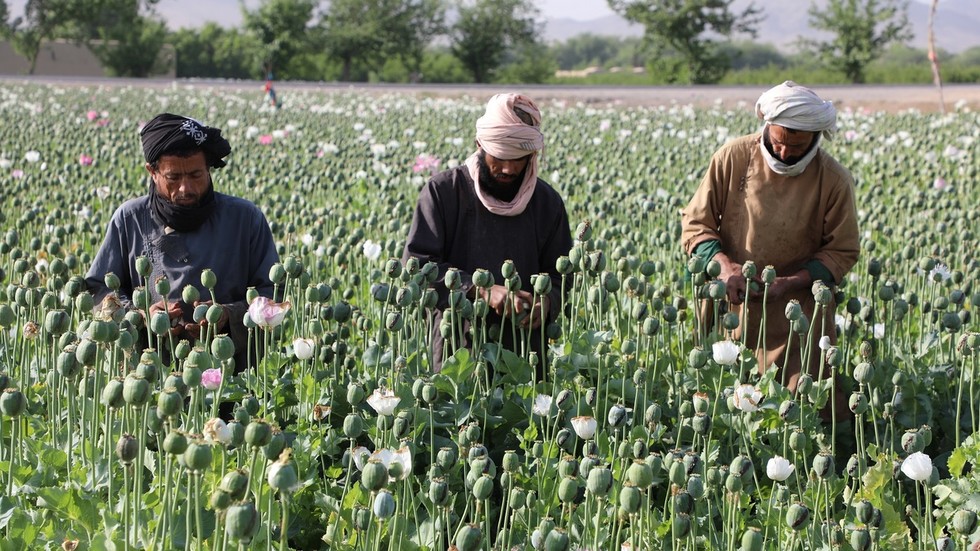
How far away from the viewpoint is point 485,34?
58062 millimetres

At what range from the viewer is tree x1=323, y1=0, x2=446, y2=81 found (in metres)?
57.6

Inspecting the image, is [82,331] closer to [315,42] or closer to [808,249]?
[808,249]

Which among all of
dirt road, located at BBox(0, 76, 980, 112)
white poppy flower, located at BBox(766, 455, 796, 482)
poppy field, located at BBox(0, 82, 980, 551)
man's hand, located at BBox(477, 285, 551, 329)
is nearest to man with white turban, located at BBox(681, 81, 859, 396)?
poppy field, located at BBox(0, 82, 980, 551)

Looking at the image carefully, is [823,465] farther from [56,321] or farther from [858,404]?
[56,321]

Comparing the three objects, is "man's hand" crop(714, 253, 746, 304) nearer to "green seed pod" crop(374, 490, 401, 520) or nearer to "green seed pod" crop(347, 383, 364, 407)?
"green seed pod" crop(347, 383, 364, 407)

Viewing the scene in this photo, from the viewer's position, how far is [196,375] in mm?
2740

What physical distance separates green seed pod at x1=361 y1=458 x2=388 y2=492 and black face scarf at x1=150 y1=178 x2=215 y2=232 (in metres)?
1.85

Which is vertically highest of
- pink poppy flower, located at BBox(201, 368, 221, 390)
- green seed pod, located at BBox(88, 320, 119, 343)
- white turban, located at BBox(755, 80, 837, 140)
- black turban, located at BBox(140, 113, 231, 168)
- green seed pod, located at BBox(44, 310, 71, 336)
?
white turban, located at BBox(755, 80, 837, 140)

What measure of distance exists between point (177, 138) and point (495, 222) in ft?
3.80

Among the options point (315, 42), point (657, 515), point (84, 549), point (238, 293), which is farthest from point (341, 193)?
point (315, 42)

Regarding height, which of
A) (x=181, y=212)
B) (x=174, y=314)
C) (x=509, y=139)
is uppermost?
(x=509, y=139)

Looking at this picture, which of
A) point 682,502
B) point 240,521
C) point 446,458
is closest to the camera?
point 240,521

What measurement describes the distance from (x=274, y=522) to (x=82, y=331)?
674 millimetres

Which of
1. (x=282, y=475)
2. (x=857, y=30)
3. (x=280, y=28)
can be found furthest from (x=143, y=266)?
(x=280, y=28)
